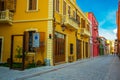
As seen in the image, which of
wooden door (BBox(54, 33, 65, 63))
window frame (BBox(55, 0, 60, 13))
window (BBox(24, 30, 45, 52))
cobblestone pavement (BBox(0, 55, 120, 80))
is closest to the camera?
cobblestone pavement (BBox(0, 55, 120, 80))

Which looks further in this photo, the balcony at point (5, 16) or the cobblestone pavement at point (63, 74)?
the balcony at point (5, 16)

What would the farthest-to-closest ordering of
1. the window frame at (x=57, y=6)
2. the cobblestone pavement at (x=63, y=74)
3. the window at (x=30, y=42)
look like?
the window frame at (x=57, y=6), the window at (x=30, y=42), the cobblestone pavement at (x=63, y=74)

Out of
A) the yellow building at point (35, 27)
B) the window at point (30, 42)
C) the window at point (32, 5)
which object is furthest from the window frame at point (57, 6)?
the window at point (30, 42)

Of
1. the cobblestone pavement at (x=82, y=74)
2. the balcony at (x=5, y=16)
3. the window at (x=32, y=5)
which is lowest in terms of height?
the cobblestone pavement at (x=82, y=74)

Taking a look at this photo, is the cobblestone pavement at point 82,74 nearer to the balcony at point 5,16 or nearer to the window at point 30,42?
the window at point 30,42

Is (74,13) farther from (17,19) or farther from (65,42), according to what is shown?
(17,19)

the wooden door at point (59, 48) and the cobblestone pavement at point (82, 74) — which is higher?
the wooden door at point (59, 48)

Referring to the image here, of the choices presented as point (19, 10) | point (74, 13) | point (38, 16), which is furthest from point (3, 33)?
point (74, 13)

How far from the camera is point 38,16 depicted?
21.8 metres

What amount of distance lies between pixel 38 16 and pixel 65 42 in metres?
6.00

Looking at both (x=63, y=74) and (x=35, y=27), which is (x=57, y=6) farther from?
(x=63, y=74)

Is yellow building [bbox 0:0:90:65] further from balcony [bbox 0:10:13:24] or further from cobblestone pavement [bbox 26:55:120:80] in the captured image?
cobblestone pavement [bbox 26:55:120:80]

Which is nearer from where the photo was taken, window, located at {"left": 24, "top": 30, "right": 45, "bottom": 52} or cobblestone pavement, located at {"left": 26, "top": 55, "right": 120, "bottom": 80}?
cobblestone pavement, located at {"left": 26, "top": 55, "right": 120, "bottom": 80}

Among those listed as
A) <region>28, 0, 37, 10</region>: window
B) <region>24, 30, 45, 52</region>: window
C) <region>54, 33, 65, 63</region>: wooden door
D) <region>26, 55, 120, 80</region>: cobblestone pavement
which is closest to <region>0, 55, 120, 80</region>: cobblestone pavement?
<region>26, 55, 120, 80</region>: cobblestone pavement
